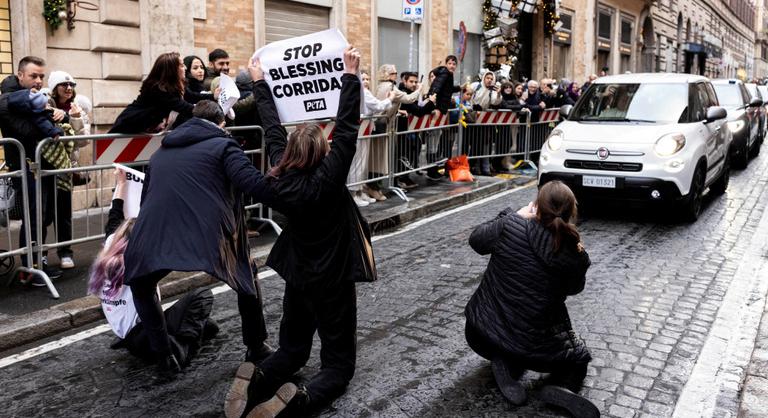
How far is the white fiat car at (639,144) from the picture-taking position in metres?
9.00

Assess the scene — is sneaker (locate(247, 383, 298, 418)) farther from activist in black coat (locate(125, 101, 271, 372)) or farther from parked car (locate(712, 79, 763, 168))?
parked car (locate(712, 79, 763, 168))

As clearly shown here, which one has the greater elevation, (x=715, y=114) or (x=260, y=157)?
(x=715, y=114)

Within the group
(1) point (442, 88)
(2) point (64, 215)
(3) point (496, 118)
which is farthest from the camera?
(3) point (496, 118)

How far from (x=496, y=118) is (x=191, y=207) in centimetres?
1022

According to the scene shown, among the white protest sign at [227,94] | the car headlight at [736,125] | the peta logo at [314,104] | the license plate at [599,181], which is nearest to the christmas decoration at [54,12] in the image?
the white protest sign at [227,94]

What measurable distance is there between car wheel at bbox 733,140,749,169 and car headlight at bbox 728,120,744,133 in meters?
0.54

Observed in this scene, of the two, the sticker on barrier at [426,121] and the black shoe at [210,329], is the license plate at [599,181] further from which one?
the black shoe at [210,329]

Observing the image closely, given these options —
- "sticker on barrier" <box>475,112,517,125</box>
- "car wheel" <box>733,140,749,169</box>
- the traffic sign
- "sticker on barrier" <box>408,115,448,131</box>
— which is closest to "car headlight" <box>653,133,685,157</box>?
"sticker on barrier" <box>408,115,448,131</box>

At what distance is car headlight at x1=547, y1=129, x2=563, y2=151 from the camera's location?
9.59m

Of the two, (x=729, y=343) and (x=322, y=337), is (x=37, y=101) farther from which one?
(x=729, y=343)

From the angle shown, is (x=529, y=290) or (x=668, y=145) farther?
(x=668, y=145)

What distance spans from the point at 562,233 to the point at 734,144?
11.7 m

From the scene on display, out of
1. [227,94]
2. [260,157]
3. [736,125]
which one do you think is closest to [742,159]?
[736,125]

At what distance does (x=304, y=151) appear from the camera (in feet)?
12.6
